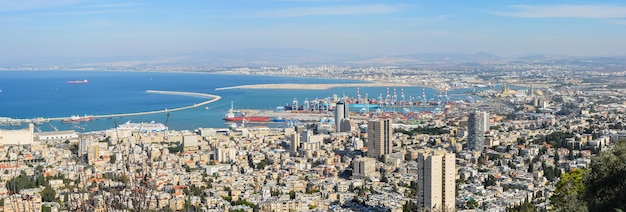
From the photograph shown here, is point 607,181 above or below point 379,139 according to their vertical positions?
above

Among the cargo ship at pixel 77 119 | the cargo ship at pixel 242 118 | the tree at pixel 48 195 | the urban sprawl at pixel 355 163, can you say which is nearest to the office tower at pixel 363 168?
the urban sprawl at pixel 355 163

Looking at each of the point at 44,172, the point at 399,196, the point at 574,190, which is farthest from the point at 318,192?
the point at 574,190

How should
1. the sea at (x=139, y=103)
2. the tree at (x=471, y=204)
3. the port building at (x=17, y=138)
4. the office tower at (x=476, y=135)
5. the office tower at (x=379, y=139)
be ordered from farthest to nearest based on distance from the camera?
the sea at (x=139, y=103) → the port building at (x=17, y=138) → the office tower at (x=476, y=135) → the office tower at (x=379, y=139) → the tree at (x=471, y=204)

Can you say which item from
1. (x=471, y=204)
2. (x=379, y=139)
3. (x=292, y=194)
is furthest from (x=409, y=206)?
(x=379, y=139)

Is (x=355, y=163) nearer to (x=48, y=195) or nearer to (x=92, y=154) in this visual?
(x=92, y=154)

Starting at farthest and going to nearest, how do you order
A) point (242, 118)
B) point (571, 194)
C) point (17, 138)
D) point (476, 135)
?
point (242, 118) < point (17, 138) < point (476, 135) < point (571, 194)

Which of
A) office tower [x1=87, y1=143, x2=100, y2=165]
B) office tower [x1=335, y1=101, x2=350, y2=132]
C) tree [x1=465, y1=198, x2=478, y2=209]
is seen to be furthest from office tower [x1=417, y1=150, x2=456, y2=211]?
office tower [x1=335, y1=101, x2=350, y2=132]

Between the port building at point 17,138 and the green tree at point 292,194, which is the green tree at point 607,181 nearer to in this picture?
the green tree at point 292,194
